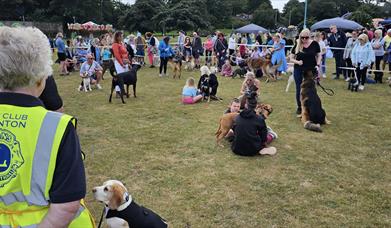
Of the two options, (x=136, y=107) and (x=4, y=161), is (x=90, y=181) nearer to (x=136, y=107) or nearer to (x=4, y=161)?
(x=4, y=161)

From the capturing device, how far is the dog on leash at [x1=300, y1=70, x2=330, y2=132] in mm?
6910

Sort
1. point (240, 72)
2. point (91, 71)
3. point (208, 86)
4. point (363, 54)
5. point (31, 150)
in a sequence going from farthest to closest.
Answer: point (240, 72) → point (91, 71) → point (363, 54) → point (208, 86) → point (31, 150)

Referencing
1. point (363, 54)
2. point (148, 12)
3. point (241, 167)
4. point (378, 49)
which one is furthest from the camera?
point (148, 12)

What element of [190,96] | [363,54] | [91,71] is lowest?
[190,96]

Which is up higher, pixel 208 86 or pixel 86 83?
pixel 208 86

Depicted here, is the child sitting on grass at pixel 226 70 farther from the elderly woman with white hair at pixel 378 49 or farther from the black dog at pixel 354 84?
the elderly woman with white hair at pixel 378 49

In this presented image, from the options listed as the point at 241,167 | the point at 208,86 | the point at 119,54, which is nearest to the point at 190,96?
the point at 208,86

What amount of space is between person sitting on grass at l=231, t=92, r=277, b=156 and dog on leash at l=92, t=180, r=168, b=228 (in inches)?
109

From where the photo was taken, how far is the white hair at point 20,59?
1.29m

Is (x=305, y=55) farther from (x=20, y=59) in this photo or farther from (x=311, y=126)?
(x=20, y=59)

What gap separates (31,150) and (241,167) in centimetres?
408

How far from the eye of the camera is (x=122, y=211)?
2734 mm

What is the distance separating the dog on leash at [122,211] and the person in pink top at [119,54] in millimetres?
6787

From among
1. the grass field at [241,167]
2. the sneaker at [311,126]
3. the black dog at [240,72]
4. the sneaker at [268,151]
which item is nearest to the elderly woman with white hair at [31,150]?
the grass field at [241,167]
